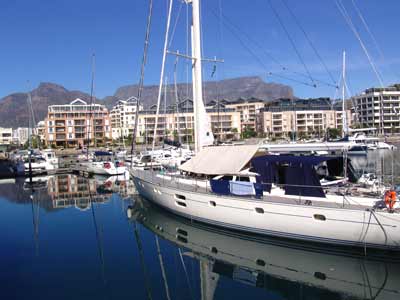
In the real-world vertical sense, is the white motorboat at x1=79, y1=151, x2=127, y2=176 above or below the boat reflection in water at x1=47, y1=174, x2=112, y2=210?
above

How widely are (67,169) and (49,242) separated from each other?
41177 millimetres

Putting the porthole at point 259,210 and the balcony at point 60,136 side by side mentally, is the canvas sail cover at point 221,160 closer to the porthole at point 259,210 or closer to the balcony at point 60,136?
the porthole at point 259,210

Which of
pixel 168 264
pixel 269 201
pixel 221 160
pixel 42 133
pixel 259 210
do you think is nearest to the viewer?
pixel 168 264

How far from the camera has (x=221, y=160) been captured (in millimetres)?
21703

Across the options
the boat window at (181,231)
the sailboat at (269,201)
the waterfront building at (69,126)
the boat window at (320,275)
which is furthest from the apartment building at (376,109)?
the boat window at (320,275)

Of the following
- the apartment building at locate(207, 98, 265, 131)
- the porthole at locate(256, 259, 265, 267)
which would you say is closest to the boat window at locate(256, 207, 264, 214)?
the porthole at locate(256, 259, 265, 267)

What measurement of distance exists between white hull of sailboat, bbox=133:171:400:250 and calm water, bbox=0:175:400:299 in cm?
64

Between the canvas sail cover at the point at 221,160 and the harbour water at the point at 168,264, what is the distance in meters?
3.15

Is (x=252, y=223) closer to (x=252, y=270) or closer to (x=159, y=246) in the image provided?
(x=252, y=270)

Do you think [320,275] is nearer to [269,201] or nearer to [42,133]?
[269,201]

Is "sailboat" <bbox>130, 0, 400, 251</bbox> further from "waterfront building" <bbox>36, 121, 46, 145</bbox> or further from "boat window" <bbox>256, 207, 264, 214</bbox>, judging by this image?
"waterfront building" <bbox>36, 121, 46, 145</bbox>

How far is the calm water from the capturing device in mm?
13391

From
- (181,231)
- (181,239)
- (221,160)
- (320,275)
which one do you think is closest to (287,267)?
(320,275)

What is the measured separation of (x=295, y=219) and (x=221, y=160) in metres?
6.14
